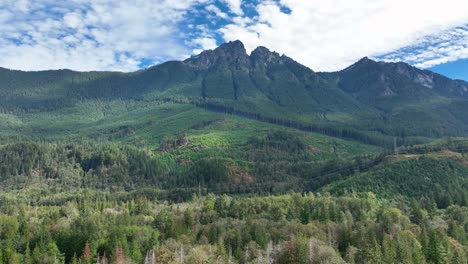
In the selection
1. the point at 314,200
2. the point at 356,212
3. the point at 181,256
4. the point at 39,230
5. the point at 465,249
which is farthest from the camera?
the point at 314,200

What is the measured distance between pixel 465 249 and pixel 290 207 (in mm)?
69466

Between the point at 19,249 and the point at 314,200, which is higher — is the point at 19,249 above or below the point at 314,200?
below

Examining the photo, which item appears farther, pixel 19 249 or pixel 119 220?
pixel 119 220

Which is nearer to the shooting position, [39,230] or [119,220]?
→ [39,230]

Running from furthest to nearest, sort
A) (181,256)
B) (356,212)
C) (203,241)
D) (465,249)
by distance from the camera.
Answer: (356,212)
(203,241)
(465,249)
(181,256)

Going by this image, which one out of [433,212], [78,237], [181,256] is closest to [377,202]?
[433,212]

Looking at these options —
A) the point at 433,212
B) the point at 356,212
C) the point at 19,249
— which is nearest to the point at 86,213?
the point at 19,249

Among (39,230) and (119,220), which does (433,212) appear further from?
(39,230)

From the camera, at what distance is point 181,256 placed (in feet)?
383

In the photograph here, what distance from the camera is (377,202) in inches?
7603

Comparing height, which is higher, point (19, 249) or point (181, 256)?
point (181, 256)

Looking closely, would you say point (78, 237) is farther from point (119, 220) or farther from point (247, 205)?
point (247, 205)

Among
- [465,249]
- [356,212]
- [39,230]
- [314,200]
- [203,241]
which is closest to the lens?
[465,249]

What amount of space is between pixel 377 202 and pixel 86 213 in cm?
12977
